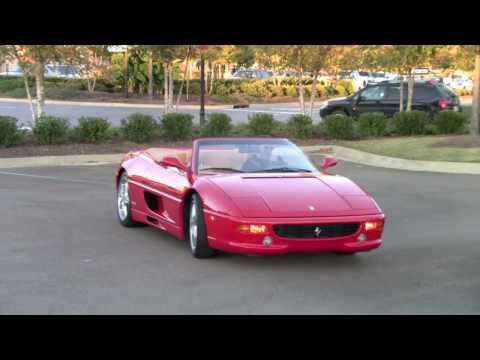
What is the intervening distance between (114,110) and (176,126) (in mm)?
18148

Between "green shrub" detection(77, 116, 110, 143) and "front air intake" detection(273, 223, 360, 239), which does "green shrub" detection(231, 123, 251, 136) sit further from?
"front air intake" detection(273, 223, 360, 239)

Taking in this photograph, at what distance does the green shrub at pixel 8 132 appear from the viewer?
19734mm

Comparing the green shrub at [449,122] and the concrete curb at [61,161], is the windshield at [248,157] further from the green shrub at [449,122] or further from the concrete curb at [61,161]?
the green shrub at [449,122]

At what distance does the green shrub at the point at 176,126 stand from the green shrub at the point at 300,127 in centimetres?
296

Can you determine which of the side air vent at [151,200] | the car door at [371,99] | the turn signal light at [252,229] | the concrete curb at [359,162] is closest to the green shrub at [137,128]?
the concrete curb at [359,162]

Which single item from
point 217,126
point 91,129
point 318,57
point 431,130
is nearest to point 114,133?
point 91,129

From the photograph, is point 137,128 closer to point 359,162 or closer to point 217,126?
point 217,126

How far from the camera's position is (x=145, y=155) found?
10.8 meters

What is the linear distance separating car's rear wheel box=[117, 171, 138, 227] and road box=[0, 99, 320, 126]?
68.6 feet

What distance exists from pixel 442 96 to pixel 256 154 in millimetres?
19980

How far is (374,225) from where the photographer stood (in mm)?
8445

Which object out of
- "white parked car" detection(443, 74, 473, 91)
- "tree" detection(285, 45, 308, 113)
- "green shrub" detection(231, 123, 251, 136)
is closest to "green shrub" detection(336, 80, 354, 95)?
"white parked car" detection(443, 74, 473, 91)

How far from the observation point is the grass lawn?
18.4m
